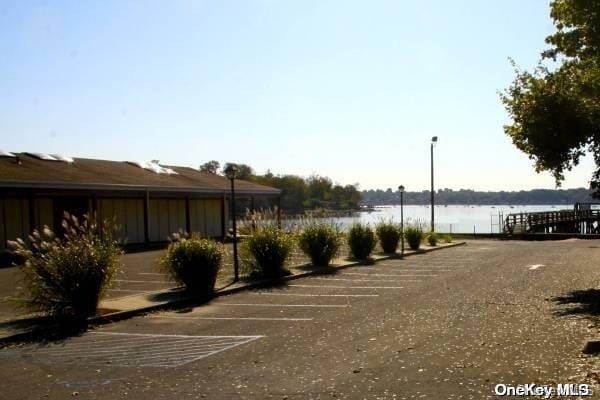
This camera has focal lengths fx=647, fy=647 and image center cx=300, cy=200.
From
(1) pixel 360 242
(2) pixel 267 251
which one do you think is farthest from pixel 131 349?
(1) pixel 360 242

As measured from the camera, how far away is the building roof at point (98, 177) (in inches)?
930

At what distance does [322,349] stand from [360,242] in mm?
15045

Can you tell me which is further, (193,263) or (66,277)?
(193,263)

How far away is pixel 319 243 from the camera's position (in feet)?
66.6

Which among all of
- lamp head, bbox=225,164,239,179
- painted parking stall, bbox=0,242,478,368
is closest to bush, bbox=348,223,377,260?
painted parking stall, bbox=0,242,478,368

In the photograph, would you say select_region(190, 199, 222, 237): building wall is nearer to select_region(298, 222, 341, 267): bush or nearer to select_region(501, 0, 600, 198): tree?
select_region(298, 222, 341, 267): bush

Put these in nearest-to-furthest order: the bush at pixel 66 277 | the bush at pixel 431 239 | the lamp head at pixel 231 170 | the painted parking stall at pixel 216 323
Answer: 1. the painted parking stall at pixel 216 323
2. the bush at pixel 66 277
3. the lamp head at pixel 231 170
4. the bush at pixel 431 239

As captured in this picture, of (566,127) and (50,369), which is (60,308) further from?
(566,127)

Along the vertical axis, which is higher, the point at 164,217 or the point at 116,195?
the point at 116,195

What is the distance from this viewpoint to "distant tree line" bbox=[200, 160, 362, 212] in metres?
104

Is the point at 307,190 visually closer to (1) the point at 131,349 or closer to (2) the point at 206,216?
(2) the point at 206,216

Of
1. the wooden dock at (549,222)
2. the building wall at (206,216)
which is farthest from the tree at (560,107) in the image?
the wooden dock at (549,222)

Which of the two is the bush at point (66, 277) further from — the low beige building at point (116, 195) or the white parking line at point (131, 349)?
the low beige building at point (116, 195)

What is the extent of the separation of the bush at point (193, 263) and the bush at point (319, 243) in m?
5.92
